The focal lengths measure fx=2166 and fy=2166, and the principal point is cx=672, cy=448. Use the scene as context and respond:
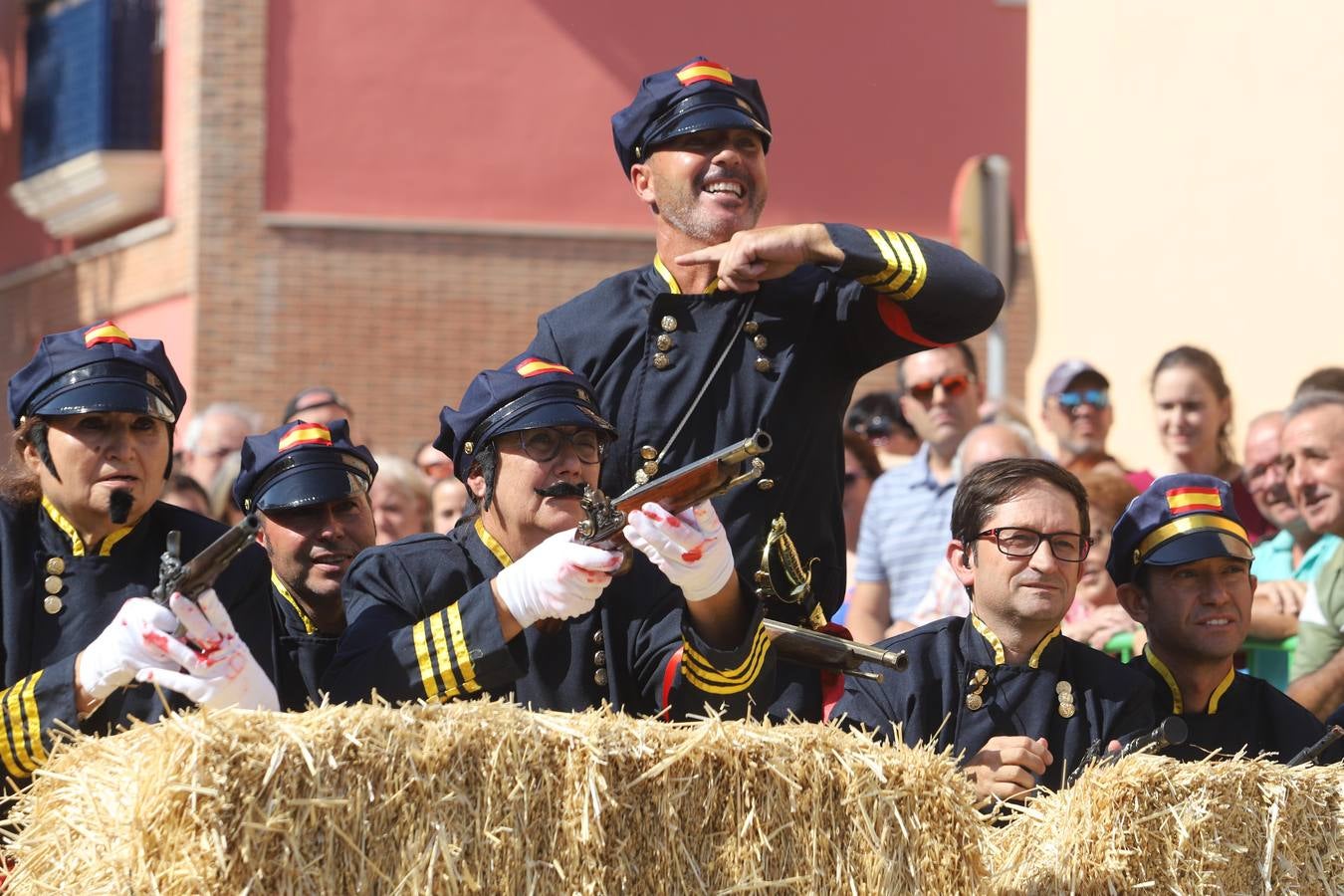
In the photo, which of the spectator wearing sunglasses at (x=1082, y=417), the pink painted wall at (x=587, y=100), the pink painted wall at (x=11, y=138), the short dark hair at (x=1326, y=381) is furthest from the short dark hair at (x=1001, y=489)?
the pink painted wall at (x=11, y=138)

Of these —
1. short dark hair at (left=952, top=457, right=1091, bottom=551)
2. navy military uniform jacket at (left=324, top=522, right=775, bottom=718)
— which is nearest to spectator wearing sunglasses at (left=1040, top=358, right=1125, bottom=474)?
short dark hair at (left=952, top=457, right=1091, bottom=551)

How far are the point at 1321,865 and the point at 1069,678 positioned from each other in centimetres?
88

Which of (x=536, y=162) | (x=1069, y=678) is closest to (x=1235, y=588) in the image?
(x=1069, y=678)

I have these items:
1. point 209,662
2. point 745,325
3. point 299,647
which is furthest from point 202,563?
point 299,647

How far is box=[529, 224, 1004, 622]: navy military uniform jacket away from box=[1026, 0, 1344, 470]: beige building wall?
5.50 m

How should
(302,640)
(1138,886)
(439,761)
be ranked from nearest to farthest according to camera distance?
(439,761) < (1138,886) < (302,640)

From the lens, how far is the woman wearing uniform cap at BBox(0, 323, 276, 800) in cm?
475

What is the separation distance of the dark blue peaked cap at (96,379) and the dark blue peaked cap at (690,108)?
1.27 m

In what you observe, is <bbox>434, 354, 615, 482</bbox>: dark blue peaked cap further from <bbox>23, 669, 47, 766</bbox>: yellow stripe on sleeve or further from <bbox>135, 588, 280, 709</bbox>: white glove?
<bbox>23, 669, 47, 766</bbox>: yellow stripe on sleeve

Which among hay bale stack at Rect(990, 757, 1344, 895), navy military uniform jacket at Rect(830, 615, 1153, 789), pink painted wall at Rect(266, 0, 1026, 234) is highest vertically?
pink painted wall at Rect(266, 0, 1026, 234)

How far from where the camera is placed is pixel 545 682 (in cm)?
482

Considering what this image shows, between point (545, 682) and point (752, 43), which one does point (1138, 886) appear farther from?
point (752, 43)

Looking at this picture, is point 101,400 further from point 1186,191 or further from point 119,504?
point 1186,191

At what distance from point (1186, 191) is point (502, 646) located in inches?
306
